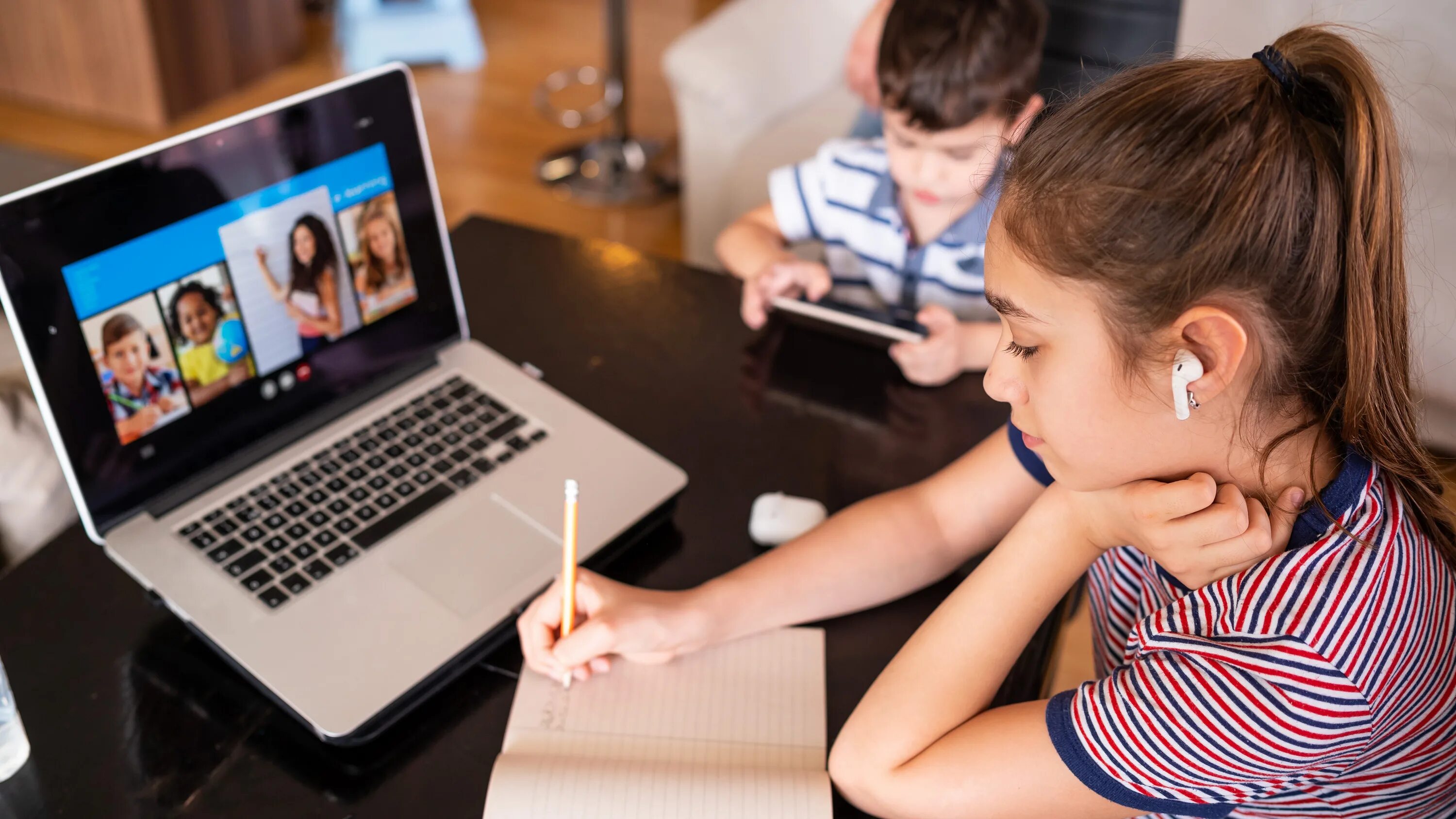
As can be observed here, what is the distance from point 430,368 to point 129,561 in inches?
11.7

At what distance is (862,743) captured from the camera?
2.30ft

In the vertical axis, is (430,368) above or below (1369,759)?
above

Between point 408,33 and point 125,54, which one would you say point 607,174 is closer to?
point 408,33

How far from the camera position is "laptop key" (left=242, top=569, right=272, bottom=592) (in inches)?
31.7

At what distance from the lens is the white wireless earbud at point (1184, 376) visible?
0.61 meters

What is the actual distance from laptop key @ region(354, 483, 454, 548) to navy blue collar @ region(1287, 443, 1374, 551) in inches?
23.3

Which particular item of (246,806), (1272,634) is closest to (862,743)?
(1272,634)

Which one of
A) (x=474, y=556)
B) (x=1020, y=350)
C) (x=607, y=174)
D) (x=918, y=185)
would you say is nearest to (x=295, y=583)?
(x=474, y=556)

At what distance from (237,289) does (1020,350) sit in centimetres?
56

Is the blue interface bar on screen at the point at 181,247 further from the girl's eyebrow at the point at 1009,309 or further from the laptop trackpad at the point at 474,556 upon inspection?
the girl's eyebrow at the point at 1009,309

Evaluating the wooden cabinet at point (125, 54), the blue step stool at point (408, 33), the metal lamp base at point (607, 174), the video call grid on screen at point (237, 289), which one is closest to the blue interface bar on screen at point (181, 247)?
the video call grid on screen at point (237, 289)

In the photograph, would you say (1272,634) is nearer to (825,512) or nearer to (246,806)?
(825,512)

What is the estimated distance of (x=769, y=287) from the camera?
1144mm

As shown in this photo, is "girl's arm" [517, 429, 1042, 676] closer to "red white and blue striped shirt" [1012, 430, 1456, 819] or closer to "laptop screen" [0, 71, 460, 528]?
"red white and blue striped shirt" [1012, 430, 1456, 819]
